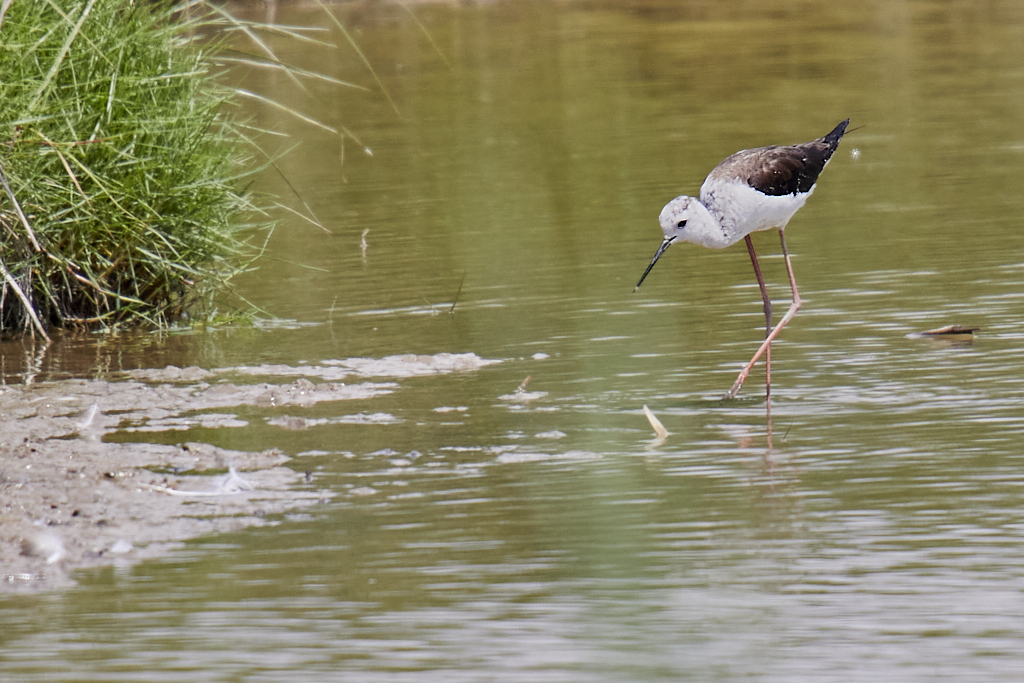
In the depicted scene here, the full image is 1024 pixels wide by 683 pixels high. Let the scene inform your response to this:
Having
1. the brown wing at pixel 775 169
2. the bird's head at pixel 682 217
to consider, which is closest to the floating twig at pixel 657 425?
the bird's head at pixel 682 217

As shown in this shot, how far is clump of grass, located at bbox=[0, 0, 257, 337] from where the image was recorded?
894cm

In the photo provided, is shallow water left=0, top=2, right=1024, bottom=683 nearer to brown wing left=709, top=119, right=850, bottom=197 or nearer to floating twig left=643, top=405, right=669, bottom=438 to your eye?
floating twig left=643, top=405, right=669, bottom=438

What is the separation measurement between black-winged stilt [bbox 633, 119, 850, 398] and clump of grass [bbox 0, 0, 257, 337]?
9.16ft

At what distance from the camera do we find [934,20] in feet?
89.7

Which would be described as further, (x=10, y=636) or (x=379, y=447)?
(x=379, y=447)

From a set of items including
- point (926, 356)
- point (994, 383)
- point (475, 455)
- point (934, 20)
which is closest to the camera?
point (475, 455)

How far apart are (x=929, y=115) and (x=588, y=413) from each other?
10847 mm

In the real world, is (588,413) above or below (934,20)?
below

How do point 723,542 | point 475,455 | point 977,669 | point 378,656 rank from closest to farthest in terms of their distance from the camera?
point 977,669, point 378,656, point 723,542, point 475,455

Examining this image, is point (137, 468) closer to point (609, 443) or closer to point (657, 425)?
point (609, 443)

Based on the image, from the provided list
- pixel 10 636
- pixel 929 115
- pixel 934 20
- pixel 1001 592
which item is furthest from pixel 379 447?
pixel 934 20

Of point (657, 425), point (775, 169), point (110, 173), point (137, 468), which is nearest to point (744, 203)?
point (775, 169)

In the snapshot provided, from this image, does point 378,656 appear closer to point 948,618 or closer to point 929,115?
point 948,618

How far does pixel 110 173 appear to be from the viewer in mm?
9289
